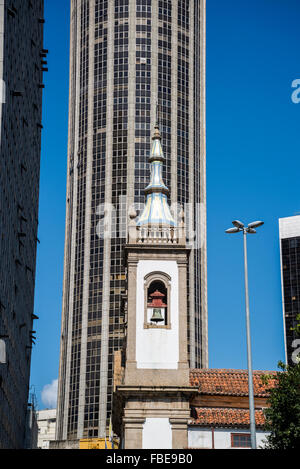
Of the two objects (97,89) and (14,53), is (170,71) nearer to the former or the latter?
(97,89)

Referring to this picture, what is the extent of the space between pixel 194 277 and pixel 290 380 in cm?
10816

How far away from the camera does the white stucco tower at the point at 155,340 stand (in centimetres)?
5284

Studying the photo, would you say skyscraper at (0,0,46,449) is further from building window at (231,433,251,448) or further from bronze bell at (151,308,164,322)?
building window at (231,433,251,448)

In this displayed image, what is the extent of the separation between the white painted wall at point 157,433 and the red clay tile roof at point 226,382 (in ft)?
13.5

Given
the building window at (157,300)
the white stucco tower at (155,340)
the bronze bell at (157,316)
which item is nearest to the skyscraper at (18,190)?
the white stucco tower at (155,340)

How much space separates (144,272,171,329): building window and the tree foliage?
48.0 feet

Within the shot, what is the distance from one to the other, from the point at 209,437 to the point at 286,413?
43.1 feet

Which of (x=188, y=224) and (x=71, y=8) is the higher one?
(x=71, y=8)

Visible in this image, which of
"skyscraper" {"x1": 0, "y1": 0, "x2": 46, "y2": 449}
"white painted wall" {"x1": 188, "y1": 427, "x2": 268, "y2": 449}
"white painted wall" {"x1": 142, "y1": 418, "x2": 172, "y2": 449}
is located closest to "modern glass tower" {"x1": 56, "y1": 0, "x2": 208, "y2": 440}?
"skyscraper" {"x1": 0, "y1": 0, "x2": 46, "y2": 449}

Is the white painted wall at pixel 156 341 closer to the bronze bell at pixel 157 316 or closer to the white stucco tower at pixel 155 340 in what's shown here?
the white stucco tower at pixel 155 340

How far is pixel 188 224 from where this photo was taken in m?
156

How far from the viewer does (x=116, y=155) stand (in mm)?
151000
